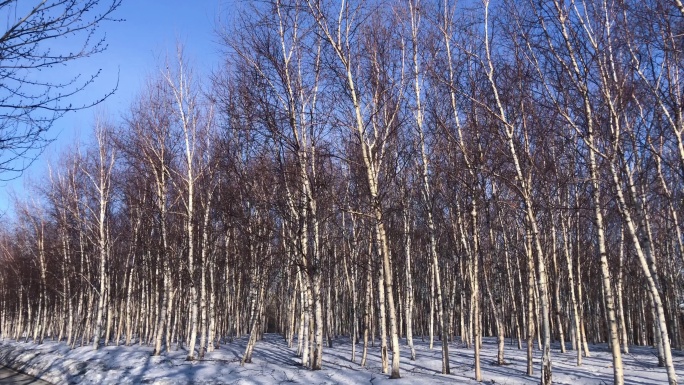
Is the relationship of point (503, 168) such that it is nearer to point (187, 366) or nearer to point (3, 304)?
point (187, 366)

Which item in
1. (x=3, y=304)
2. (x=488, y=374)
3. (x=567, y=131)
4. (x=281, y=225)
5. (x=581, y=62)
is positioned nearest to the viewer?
(x=581, y=62)

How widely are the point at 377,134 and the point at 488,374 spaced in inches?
233

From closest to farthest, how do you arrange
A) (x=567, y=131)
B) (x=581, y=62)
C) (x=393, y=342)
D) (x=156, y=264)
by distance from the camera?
1. (x=581, y=62)
2. (x=393, y=342)
3. (x=567, y=131)
4. (x=156, y=264)

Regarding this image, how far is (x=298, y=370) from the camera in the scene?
441 inches

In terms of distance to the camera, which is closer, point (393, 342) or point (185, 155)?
point (393, 342)

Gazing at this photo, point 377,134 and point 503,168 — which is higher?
point 377,134

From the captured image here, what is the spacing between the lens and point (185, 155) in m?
15.5

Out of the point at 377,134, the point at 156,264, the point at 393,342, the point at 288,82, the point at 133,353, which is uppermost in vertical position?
the point at 288,82

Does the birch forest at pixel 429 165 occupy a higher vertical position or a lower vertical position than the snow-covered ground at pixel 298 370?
higher

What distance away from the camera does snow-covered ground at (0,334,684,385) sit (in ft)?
33.0

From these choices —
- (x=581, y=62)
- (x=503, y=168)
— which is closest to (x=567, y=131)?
(x=503, y=168)

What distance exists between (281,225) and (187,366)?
4.94 meters

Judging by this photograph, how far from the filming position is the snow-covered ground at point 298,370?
10062mm

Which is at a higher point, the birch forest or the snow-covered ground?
the birch forest
